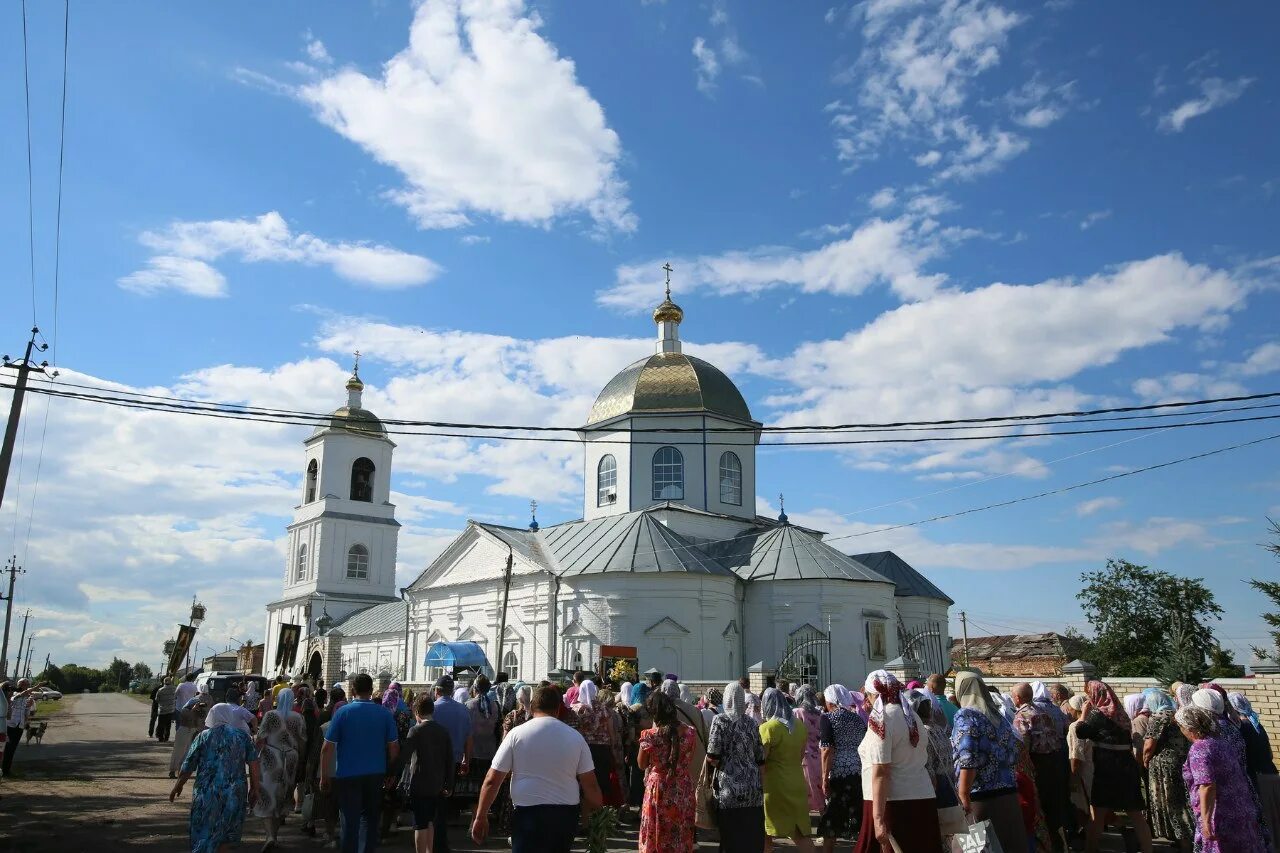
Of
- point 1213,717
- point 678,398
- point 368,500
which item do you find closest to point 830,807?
point 1213,717

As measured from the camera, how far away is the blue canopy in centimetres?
2627

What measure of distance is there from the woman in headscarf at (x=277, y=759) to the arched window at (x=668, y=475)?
78.9 feet

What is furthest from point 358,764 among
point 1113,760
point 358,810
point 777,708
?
point 1113,760

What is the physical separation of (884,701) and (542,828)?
2728 millimetres

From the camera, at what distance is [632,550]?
98.1 feet

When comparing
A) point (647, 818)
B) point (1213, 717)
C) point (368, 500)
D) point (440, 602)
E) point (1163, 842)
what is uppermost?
point (368, 500)

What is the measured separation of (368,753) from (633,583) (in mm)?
21513

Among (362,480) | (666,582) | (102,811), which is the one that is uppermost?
(362,480)

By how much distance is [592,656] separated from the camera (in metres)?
29.3

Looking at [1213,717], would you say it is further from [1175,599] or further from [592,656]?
[1175,599]

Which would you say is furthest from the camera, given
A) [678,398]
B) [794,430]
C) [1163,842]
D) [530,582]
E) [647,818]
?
[678,398]

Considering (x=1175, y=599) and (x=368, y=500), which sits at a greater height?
(x=368, y=500)

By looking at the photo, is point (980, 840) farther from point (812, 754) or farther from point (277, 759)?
point (277, 759)

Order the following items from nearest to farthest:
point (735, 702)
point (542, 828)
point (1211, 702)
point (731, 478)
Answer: point (542, 828) → point (1211, 702) → point (735, 702) → point (731, 478)
